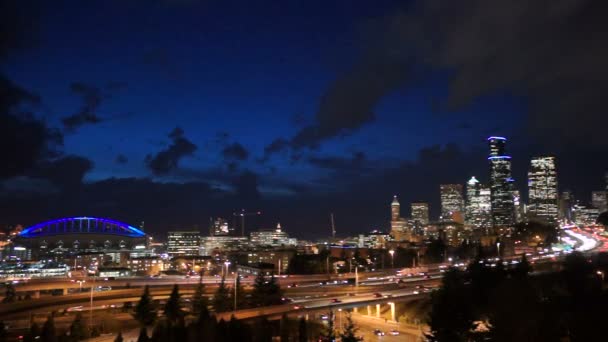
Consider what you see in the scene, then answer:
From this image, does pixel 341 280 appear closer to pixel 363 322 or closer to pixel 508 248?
pixel 363 322

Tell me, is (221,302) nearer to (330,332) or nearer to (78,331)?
(78,331)

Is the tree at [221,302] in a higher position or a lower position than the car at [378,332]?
higher

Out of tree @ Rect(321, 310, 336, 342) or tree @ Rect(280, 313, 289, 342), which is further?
tree @ Rect(280, 313, 289, 342)

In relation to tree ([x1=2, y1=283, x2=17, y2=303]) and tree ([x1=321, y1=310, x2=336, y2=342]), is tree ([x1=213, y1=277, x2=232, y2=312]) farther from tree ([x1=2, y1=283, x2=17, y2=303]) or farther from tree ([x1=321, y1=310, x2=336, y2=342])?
tree ([x1=2, y1=283, x2=17, y2=303])

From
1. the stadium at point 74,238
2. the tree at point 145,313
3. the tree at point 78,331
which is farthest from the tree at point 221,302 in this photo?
the stadium at point 74,238

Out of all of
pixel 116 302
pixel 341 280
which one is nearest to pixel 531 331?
pixel 116 302

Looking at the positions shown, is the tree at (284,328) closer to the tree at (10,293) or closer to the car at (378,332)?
the car at (378,332)

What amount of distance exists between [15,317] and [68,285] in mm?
13279

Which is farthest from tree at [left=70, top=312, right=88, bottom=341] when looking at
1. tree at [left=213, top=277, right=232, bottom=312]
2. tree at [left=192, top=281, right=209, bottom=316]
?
tree at [left=213, top=277, right=232, bottom=312]

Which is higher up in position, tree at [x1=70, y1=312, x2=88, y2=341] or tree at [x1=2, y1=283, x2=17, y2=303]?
tree at [x1=2, y1=283, x2=17, y2=303]

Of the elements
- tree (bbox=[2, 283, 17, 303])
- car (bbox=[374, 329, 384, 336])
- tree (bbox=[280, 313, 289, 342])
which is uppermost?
tree (bbox=[2, 283, 17, 303])

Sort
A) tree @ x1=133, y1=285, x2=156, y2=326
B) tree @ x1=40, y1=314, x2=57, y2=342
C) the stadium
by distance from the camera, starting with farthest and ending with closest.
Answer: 1. the stadium
2. tree @ x1=133, y1=285, x2=156, y2=326
3. tree @ x1=40, y1=314, x2=57, y2=342

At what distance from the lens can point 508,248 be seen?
11281 centimetres

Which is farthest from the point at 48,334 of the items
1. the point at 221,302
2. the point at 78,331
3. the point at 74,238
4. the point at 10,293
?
the point at 74,238
